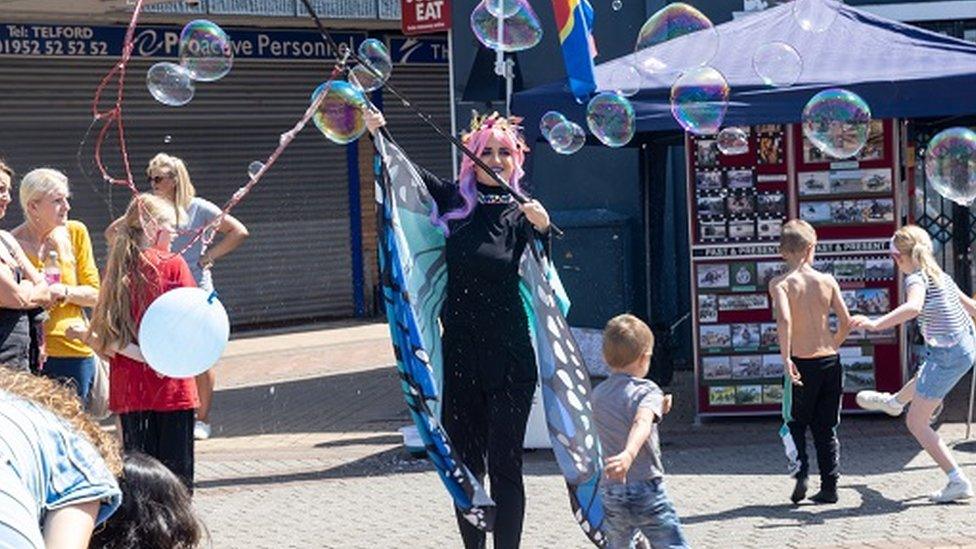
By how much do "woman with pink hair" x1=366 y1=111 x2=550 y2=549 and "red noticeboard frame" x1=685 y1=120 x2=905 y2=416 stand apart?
481cm

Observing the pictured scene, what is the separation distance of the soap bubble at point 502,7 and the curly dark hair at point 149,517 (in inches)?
256

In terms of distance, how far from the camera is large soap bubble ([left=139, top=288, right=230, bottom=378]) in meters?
6.10

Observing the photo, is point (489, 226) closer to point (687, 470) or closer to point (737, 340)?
point (687, 470)

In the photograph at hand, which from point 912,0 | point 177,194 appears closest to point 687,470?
point 177,194

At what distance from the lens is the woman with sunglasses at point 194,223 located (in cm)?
939

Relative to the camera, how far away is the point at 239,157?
18578mm

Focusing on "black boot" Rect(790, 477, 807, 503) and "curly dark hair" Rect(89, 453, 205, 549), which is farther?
"black boot" Rect(790, 477, 807, 503)

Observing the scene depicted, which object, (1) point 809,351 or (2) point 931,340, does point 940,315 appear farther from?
(1) point 809,351

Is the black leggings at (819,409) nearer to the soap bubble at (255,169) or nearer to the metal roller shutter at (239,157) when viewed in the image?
the soap bubble at (255,169)

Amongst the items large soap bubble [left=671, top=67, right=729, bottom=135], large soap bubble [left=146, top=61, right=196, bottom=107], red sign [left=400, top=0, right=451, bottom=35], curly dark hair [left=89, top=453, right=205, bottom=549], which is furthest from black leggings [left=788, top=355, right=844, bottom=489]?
red sign [left=400, top=0, right=451, bottom=35]

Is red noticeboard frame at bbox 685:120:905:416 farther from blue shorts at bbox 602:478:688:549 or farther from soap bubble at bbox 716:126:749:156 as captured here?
blue shorts at bbox 602:478:688:549

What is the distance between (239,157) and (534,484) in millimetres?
9986

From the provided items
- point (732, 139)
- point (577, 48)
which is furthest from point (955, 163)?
point (577, 48)

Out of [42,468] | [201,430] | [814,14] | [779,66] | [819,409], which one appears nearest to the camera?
[42,468]
